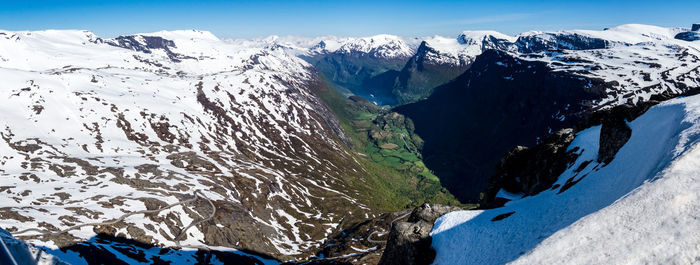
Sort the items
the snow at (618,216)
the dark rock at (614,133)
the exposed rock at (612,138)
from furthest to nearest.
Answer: the dark rock at (614,133), the exposed rock at (612,138), the snow at (618,216)

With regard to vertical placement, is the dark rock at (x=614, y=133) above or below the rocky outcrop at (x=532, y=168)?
above

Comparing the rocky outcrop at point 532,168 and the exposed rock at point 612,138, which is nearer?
the exposed rock at point 612,138

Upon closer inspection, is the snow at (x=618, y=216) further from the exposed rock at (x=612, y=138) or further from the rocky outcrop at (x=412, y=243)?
the rocky outcrop at (x=412, y=243)

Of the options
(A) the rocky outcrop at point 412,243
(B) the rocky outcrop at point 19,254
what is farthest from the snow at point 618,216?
(B) the rocky outcrop at point 19,254

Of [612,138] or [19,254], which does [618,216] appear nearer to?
[612,138]

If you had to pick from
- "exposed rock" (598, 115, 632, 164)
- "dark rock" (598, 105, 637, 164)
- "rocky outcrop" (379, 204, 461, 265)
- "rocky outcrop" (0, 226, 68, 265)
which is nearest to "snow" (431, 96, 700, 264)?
"exposed rock" (598, 115, 632, 164)

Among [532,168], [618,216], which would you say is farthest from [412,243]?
[532,168]
